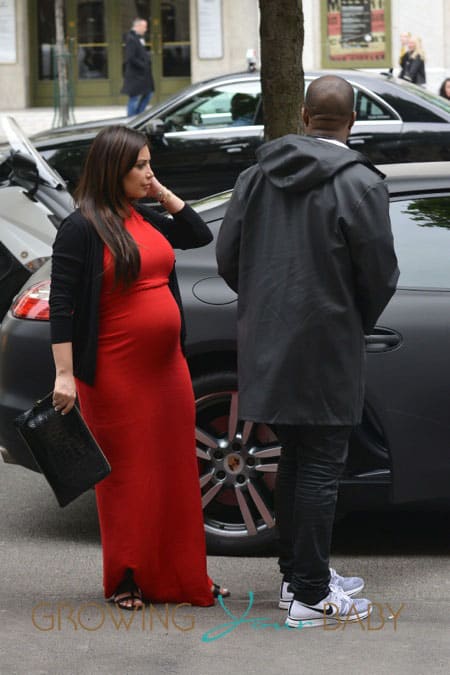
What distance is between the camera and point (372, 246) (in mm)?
3975

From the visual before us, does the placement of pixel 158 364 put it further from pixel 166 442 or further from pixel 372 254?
pixel 372 254

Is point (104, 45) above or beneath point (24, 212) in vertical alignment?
above

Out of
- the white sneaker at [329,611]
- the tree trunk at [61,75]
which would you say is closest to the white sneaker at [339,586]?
the white sneaker at [329,611]

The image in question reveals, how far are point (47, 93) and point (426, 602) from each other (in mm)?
24260

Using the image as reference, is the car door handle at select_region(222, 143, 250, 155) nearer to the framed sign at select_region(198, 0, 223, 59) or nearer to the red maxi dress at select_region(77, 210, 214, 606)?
the red maxi dress at select_region(77, 210, 214, 606)

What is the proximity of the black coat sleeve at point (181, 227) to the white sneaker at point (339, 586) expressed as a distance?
3.94 feet

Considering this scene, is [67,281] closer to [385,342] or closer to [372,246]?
[372,246]

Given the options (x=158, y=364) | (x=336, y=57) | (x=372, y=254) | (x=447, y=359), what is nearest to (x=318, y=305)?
(x=372, y=254)

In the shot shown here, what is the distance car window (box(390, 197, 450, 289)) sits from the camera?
16.4 ft

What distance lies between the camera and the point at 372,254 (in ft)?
13.1

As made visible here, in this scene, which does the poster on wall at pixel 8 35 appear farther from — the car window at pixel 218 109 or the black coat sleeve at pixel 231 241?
the black coat sleeve at pixel 231 241

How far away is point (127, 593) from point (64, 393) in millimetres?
776

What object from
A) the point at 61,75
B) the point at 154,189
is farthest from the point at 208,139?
the point at 61,75

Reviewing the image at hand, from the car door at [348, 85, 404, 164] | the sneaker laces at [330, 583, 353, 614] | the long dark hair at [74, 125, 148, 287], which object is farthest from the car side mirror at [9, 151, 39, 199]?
the sneaker laces at [330, 583, 353, 614]
